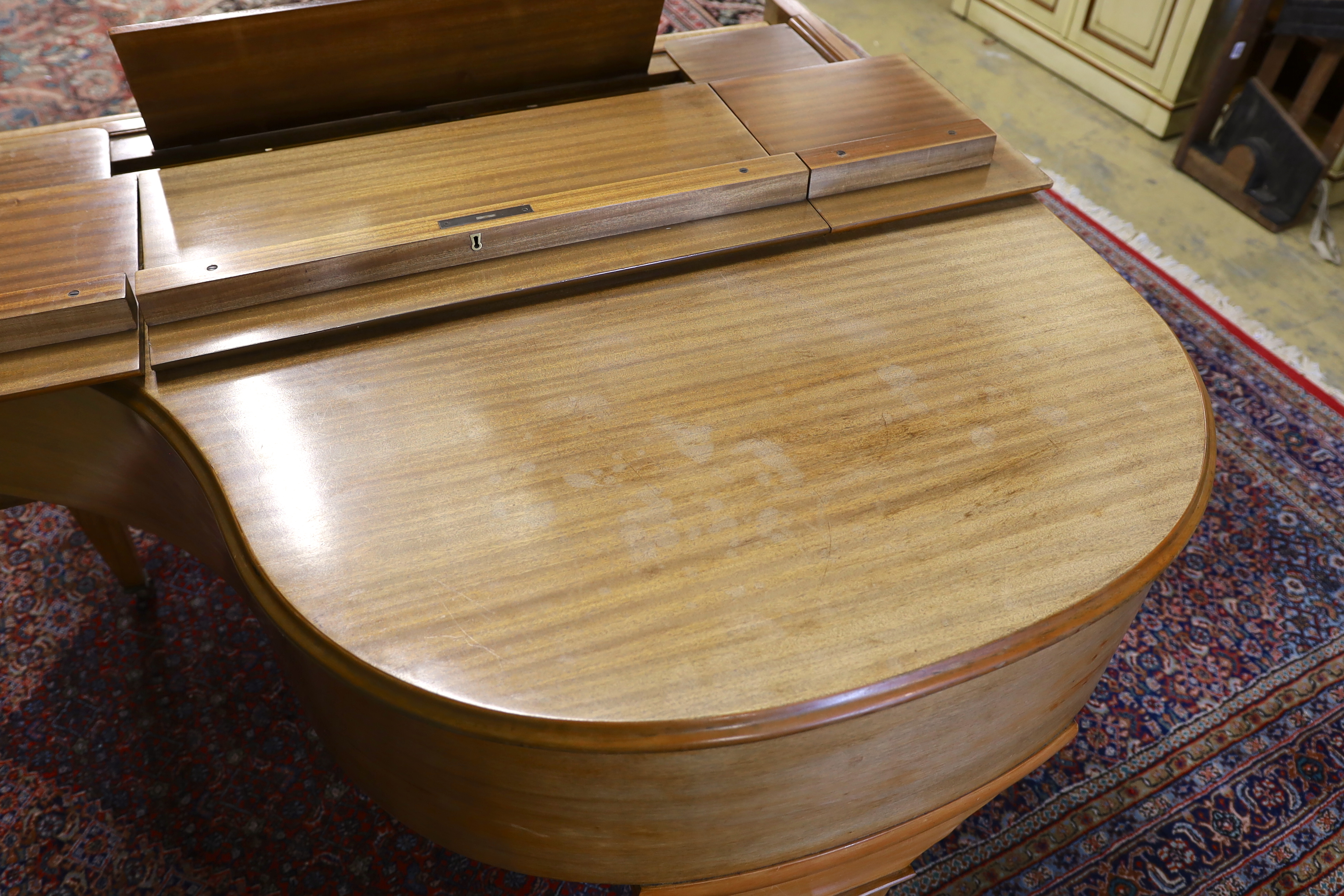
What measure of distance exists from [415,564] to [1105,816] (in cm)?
119

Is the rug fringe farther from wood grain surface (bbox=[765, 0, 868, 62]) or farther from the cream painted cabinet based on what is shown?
wood grain surface (bbox=[765, 0, 868, 62])

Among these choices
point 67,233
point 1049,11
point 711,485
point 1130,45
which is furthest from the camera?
point 1049,11

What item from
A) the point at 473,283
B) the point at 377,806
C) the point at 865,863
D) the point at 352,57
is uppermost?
the point at 352,57

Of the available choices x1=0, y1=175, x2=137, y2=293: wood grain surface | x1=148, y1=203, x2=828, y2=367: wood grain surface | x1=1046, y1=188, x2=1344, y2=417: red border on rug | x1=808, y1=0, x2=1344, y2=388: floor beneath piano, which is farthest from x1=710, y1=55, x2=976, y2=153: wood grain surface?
x1=808, y1=0, x2=1344, y2=388: floor beneath piano

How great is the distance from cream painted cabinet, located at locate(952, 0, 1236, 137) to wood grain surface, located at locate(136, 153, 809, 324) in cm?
211

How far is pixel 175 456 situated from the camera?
1.04 m

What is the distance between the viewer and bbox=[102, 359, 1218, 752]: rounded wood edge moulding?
79cm

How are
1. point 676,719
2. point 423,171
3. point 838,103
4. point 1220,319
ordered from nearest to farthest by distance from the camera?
1. point 676,719
2. point 423,171
3. point 838,103
4. point 1220,319

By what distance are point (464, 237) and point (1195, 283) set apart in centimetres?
204

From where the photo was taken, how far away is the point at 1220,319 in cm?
233

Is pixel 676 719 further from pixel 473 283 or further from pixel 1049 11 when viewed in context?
pixel 1049 11

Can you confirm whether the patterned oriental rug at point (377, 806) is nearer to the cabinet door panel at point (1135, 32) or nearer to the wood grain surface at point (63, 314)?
the wood grain surface at point (63, 314)

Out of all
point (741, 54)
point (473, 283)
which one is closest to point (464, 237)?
point (473, 283)

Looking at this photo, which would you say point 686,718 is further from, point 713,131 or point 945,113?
point 945,113
